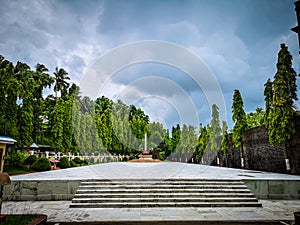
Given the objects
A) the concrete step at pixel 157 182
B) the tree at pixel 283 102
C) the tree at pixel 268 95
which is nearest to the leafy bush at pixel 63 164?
the concrete step at pixel 157 182

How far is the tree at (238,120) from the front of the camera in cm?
1639

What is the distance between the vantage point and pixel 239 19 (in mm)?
12203

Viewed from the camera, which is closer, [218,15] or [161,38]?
[218,15]

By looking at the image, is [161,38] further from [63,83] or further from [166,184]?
[63,83]

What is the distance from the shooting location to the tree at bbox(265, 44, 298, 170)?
11.2 metres

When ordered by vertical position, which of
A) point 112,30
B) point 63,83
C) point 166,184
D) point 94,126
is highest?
point 63,83

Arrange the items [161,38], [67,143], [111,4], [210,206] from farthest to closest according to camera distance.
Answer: [67,143], [161,38], [111,4], [210,206]

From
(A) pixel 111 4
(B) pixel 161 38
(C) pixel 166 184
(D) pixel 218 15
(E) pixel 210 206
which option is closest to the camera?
(E) pixel 210 206

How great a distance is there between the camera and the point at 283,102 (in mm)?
11523

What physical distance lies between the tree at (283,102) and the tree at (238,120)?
4.41 metres

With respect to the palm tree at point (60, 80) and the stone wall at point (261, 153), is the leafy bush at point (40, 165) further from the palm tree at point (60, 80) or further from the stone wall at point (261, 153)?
the palm tree at point (60, 80)

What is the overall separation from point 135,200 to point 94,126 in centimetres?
2195

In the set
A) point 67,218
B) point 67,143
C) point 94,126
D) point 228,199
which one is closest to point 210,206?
point 228,199

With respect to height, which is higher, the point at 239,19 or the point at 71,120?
the point at 239,19
